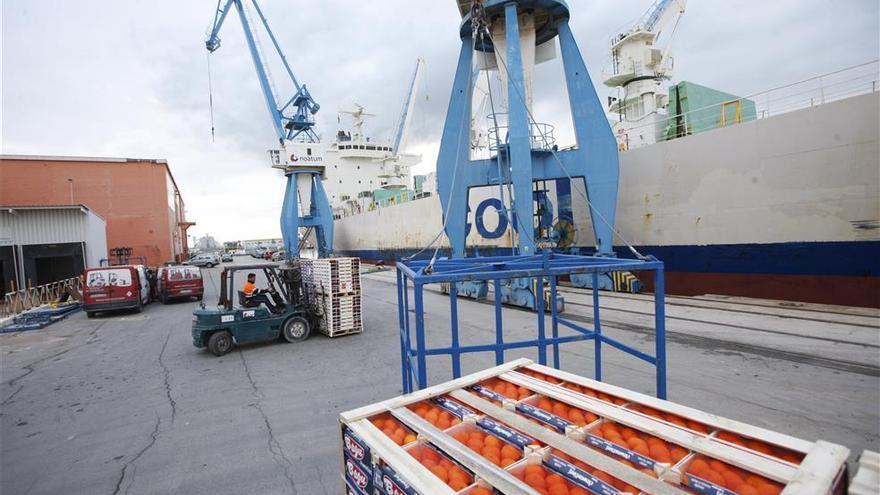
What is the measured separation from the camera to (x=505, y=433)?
2229 mm

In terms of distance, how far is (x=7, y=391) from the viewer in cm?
659

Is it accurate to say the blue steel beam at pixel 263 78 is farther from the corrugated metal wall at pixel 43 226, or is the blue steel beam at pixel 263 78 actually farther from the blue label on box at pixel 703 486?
the blue label on box at pixel 703 486

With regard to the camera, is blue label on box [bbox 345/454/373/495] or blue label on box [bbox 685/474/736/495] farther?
blue label on box [bbox 345/454/373/495]

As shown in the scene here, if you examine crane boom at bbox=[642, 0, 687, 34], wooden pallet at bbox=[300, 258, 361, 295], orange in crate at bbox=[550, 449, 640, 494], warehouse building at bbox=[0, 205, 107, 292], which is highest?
crane boom at bbox=[642, 0, 687, 34]

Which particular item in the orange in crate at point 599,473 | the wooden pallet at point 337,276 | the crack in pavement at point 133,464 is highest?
the wooden pallet at point 337,276

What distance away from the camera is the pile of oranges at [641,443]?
1992 mm

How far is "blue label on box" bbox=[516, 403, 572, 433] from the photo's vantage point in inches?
91.1

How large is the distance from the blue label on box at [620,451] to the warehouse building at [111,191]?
129 ft

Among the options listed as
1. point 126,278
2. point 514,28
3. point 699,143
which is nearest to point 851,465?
point 699,143

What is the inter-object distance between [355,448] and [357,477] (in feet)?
0.57

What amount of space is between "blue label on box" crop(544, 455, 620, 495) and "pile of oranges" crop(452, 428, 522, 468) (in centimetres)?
18

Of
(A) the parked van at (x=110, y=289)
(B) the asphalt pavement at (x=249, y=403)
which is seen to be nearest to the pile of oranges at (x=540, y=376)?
(B) the asphalt pavement at (x=249, y=403)

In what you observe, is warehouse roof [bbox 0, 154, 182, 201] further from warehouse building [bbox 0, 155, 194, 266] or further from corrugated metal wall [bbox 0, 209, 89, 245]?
corrugated metal wall [bbox 0, 209, 89, 245]

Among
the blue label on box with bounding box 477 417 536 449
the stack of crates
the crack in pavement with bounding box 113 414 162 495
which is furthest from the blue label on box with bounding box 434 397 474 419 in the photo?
the stack of crates
